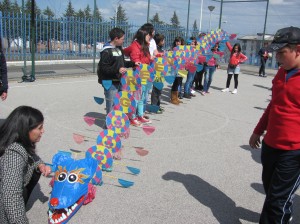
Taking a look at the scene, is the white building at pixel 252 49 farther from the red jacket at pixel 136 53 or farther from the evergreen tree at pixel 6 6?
the red jacket at pixel 136 53

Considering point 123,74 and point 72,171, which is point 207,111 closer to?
point 123,74

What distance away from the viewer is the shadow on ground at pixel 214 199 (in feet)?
9.90

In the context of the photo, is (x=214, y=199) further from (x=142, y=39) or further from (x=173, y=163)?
(x=142, y=39)

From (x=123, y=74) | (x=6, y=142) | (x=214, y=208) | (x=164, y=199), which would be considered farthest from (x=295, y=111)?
(x=123, y=74)

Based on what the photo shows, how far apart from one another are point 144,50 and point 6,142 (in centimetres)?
370

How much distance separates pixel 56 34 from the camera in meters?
14.3

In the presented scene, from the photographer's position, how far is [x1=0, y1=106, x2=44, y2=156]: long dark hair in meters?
2.18

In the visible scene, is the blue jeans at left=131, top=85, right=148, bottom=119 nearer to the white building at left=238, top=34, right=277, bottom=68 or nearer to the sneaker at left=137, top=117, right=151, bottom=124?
the sneaker at left=137, top=117, right=151, bottom=124

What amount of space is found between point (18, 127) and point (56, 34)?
13.1m

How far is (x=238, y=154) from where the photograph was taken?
4.73m

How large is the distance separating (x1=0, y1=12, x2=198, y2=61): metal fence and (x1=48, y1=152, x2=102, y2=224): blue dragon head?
982cm

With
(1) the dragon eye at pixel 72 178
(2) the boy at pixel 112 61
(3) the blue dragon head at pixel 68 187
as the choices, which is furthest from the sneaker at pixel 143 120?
(1) the dragon eye at pixel 72 178

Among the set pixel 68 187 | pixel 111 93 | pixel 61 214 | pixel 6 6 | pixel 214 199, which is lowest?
pixel 214 199

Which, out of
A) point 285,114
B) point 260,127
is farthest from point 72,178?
point 285,114
